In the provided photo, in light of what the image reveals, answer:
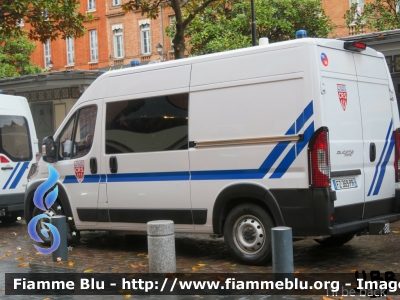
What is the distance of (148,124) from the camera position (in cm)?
971

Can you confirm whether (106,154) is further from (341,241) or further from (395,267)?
(395,267)

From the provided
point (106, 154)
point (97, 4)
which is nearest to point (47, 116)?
point (97, 4)

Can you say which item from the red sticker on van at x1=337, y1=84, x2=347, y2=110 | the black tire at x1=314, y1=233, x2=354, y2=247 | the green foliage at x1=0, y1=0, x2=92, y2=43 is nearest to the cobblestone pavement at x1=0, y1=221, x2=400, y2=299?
the black tire at x1=314, y1=233, x2=354, y2=247

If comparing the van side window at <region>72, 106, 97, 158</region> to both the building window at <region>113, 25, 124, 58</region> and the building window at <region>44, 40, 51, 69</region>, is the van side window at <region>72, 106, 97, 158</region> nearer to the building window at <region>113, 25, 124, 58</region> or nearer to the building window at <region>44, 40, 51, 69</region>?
the building window at <region>113, 25, 124, 58</region>

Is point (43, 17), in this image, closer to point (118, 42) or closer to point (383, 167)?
point (383, 167)

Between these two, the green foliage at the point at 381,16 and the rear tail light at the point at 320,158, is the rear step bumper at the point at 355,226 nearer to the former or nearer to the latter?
the rear tail light at the point at 320,158

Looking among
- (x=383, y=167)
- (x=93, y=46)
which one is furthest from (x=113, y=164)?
(x=93, y=46)

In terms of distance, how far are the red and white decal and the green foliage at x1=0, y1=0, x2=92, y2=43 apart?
344 inches

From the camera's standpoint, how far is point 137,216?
32.3 feet

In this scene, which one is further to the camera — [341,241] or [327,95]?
[341,241]

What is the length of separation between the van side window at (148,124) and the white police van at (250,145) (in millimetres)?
16

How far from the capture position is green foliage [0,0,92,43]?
720 inches

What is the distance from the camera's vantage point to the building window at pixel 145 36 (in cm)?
4397

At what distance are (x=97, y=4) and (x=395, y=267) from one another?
4058cm
